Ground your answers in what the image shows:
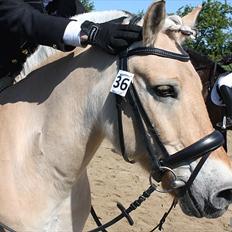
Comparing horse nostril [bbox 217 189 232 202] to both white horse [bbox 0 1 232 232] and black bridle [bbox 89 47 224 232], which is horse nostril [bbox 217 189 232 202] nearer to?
white horse [bbox 0 1 232 232]

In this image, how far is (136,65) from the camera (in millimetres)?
2178

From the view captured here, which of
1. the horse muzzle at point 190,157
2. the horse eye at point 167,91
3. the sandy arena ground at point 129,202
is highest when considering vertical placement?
the horse eye at point 167,91

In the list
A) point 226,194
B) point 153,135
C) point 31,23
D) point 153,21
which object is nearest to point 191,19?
point 153,21

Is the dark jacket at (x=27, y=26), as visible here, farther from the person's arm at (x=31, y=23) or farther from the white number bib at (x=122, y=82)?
the white number bib at (x=122, y=82)

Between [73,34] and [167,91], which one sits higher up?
[73,34]

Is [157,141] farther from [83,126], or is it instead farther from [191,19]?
[191,19]

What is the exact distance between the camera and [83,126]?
2.34m

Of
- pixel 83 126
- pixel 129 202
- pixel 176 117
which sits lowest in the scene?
pixel 129 202

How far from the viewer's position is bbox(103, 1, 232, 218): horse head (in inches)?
81.7

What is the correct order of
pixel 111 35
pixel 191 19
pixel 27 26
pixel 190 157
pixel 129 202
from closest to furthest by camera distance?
pixel 190 157 → pixel 111 35 → pixel 27 26 → pixel 191 19 → pixel 129 202

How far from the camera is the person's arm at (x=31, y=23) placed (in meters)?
2.30

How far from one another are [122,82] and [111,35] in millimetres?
224

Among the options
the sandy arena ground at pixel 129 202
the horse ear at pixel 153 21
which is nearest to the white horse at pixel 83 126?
the horse ear at pixel 153 21

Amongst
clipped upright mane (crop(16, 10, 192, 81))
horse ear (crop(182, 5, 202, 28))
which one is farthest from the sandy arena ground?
horse ear (crop(182, 5, 202, 28))
